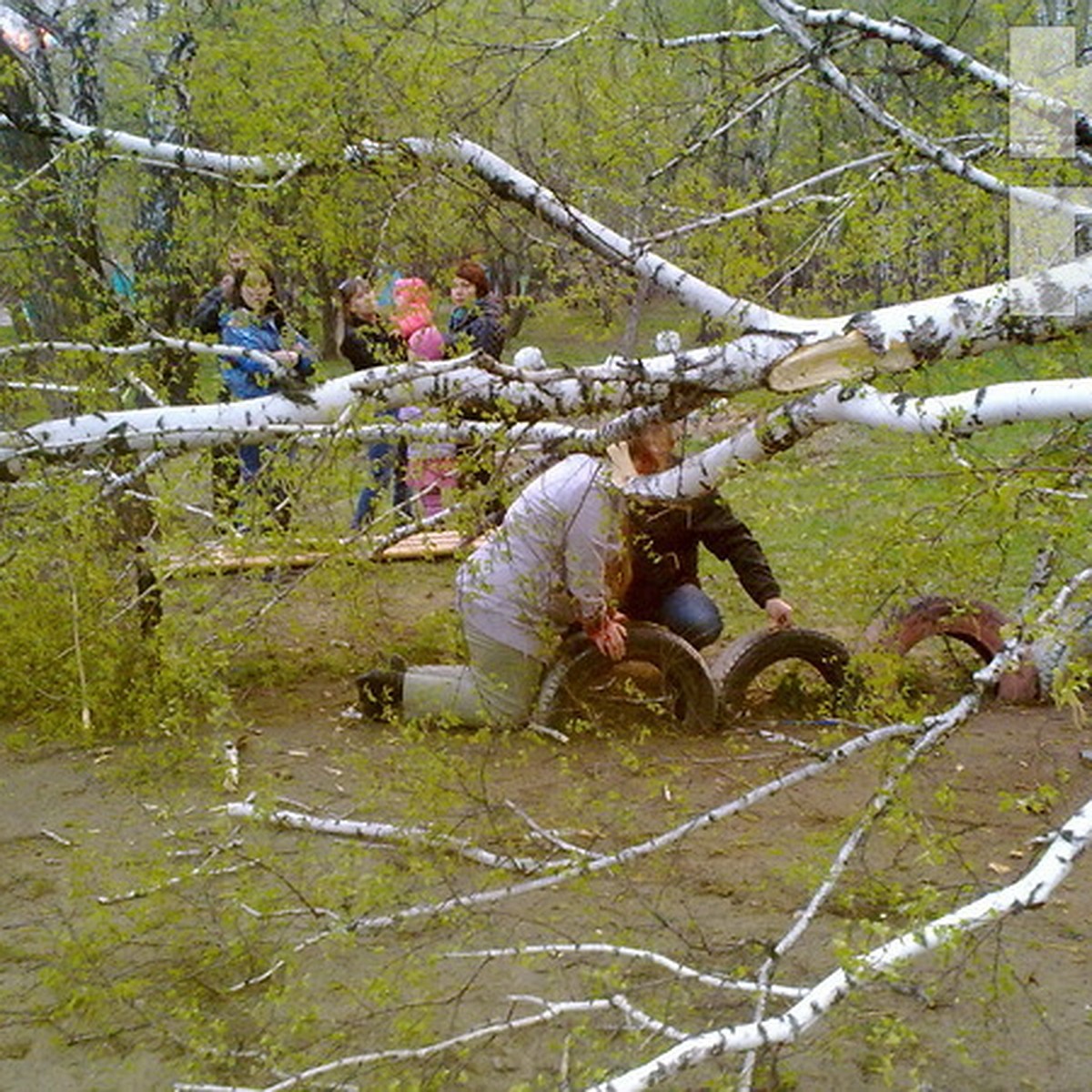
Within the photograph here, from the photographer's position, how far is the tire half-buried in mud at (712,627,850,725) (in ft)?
18.7

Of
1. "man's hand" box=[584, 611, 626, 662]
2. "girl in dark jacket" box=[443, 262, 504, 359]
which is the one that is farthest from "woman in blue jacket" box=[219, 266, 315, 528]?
"man's hand" box=[584, 611, 626, 662]

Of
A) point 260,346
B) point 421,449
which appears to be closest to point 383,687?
point 421,449

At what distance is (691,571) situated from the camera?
6031 mm

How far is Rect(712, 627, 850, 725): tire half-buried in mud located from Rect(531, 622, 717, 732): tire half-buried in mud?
0.42 ft

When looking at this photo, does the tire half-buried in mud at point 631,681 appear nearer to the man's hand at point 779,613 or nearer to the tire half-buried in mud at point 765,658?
the tire half-buried in mud at point 765,658

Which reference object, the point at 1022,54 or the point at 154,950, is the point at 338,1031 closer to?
the point at 154,950

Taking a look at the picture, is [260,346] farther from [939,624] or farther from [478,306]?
[939,624]

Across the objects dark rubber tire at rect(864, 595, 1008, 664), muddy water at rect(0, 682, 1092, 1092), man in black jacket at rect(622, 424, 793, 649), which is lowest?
muddy water at rect(0, 682, 1092, 1092)

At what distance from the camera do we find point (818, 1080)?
3.34 metres

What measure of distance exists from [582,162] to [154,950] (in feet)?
12.4

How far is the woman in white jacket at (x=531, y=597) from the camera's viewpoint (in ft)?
16.6

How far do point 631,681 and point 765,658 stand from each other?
70 centimetres

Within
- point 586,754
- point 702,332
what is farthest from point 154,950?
point 702,332

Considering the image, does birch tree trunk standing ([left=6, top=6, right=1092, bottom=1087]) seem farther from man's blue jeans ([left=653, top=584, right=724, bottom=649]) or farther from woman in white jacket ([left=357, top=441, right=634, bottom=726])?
man's blue jeans ([left=653, top=584, right=724, bottom=649])
